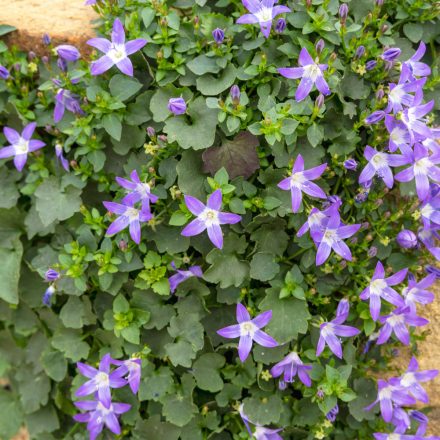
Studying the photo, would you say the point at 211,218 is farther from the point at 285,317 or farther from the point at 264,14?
the point at 264,14

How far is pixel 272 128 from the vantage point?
7.41 feet

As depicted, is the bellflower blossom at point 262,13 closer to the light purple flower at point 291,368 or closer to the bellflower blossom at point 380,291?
the bellflower blossom at point 380,291

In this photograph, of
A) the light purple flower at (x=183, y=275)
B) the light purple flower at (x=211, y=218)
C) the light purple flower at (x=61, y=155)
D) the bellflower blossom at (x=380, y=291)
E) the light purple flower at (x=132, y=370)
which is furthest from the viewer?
the light purple flower at (x=61, y=155)

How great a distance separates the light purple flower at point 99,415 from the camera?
8.19 feet

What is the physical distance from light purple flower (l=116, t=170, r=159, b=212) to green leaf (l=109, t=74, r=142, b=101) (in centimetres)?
43

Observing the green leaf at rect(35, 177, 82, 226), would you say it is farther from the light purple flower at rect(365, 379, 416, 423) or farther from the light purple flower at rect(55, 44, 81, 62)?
the light purple flower at rect(365, 379, 416, 423)

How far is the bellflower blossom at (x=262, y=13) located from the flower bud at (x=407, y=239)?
1.07m

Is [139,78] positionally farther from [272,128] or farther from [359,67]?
[359,67]

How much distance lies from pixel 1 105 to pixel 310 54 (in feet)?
5.29

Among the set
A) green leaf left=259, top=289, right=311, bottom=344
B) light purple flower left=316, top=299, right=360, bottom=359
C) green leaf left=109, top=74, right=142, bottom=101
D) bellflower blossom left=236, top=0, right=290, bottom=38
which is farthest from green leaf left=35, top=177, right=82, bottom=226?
light purple flower left=316, top=299, right=360, bottom=359

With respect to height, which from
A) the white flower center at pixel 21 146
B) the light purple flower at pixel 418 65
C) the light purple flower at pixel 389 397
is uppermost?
the light purple flower at pixel 418 65

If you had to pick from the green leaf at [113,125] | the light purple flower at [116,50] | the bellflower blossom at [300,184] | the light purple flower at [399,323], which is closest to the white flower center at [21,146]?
the green leaf at [113,125]

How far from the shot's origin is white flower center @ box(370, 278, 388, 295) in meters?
2.31

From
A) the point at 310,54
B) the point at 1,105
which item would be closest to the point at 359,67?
the point at 310,54
